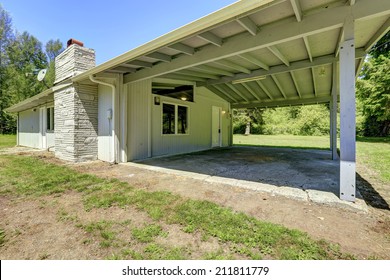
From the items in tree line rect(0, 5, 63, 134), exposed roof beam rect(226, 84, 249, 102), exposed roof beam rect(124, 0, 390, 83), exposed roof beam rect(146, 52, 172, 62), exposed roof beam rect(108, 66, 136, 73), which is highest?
tree line rect(0, 5, 63, 134)

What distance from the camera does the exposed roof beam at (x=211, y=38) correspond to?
3435mm

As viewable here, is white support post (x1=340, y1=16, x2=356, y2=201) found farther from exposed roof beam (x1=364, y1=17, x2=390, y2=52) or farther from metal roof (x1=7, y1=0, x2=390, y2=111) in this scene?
exposed roof beam (x1=364, y1=17, x2=390, y2=52)

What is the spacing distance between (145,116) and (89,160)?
2340mm

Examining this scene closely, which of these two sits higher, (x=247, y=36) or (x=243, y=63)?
(x=243, y=63)

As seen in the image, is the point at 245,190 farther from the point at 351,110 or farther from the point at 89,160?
the point at 89,160

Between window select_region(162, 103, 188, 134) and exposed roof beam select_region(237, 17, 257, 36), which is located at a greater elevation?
exposed roof beam select_region(237, 17, 257, 36)

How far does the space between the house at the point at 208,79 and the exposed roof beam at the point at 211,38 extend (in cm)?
2

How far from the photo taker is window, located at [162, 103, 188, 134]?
7325mm

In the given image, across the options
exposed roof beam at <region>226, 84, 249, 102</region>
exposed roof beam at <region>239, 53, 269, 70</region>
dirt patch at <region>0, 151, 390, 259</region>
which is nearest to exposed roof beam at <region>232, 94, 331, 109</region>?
exposed roof beam at <region>226, 84, 249, 102</region>

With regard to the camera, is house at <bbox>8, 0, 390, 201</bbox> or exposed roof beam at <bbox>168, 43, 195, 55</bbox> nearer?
house at <bbox>8, 0, 390, 201</bbox>

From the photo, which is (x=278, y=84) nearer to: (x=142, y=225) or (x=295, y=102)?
(x=295, y=102)

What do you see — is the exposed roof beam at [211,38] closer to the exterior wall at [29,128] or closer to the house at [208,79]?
the house at [208,79]
